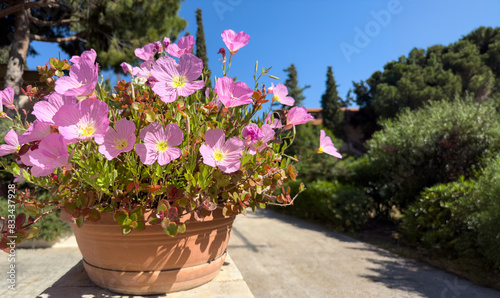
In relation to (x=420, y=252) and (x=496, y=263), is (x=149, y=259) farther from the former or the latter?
(x=420, y=252)

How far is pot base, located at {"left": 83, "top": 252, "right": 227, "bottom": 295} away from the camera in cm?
92

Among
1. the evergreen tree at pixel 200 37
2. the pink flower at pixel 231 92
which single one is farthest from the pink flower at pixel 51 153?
the evergreen tree at pixel 200 37

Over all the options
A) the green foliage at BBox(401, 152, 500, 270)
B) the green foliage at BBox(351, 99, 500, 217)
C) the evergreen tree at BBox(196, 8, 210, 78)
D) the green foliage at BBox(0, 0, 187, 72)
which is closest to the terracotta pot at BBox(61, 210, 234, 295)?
the green foliage at BBox(401, 152, 500, 270)

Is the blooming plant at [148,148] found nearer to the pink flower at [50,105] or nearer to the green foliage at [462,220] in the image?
the pink flower at [50,105]

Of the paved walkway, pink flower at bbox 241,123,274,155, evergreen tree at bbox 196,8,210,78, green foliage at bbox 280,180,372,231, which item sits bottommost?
the paved walkway

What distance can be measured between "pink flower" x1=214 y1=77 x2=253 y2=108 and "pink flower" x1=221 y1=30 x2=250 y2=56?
0.19m

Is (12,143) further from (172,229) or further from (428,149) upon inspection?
(428,149)

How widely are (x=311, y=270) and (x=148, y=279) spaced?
4.23 m

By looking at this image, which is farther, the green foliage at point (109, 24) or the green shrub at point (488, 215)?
the green foliage at point (109, 24)

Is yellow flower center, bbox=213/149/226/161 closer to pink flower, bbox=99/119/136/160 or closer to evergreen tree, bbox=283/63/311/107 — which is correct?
pink flower, bbox=99/119/136/160

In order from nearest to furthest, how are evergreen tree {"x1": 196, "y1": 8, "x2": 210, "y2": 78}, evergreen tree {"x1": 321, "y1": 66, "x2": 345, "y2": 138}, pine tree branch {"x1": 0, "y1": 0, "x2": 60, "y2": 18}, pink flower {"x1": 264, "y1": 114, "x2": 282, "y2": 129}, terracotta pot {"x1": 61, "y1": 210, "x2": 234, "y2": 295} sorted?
terracotta pot {"x1": 61, "y1": 210, "x2": 234, "y2": 295} → pink flower {"x1": 264, "y1": 114, "x2": 282, "y2": 129} → pine tree branch {"x1": 0, "y1": 0, "x2": 60, "y2": 18} → evergreen tree {"x1": 196, "y1": 8, "x2": 210, "y2": 78} → evergreen tree {"x1": 321, "y1": 66, "x2": 345, "y2": 138}

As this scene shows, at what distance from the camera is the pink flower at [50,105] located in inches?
28.6

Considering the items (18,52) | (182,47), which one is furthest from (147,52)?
(18,52)

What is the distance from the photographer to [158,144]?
0.73 metres
